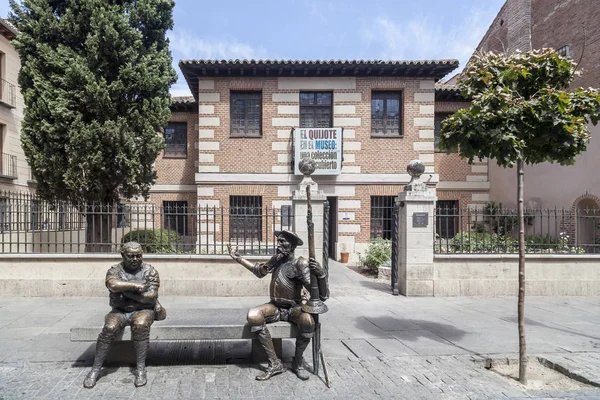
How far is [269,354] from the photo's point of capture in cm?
418

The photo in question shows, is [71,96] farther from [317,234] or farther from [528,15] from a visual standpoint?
[528,15]

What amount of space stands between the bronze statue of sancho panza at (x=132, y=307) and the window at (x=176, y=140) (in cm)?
1180

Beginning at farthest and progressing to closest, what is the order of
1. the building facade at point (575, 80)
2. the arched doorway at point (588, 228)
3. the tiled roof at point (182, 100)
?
the tiled roof at point (182, 100)
the building facade at point (575, 80)
the arched doorway at point (588, 228)

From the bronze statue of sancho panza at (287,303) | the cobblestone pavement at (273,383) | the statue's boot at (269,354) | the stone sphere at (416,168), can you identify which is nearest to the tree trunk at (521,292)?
the cobblestone pavement at (273,383)

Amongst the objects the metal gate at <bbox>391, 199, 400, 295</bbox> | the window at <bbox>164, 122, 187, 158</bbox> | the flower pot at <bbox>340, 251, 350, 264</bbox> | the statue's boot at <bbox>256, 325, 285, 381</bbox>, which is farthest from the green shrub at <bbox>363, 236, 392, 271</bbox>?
the window at <bbox>164, 122, 187, 158</bbox>

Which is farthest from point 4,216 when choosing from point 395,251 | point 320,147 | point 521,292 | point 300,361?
point 521,292

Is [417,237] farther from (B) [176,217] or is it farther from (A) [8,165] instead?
(A) [8,165]

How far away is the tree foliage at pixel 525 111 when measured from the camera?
13.9 feet

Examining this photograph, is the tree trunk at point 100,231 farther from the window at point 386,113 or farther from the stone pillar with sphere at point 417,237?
the window at point 386,113

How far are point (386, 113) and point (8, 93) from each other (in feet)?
52.4

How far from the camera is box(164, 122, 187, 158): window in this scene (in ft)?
50.4

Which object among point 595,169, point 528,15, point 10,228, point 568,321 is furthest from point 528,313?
point 528,15

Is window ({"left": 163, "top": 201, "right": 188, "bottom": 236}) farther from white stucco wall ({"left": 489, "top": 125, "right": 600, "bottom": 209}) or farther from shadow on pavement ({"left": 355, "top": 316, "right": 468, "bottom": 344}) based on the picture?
white stucco wall ({"left": 489, "top": 125, "right": 600, "bottom": 209})

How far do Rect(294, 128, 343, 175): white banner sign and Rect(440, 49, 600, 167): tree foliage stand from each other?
28.7ft
